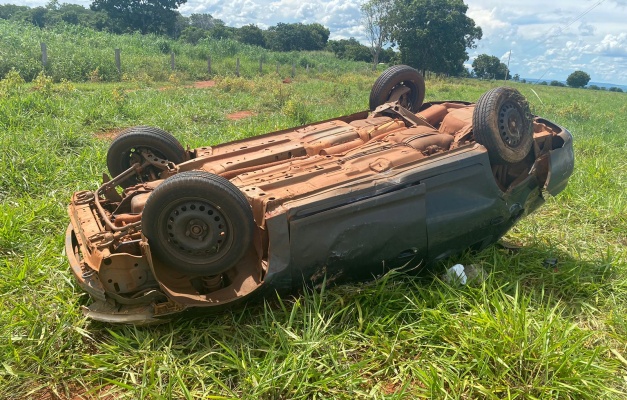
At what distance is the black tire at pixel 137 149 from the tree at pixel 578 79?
6078 centimetres

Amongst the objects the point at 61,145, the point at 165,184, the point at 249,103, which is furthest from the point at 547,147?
the point at 249,103

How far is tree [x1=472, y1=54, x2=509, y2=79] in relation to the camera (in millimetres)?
49656

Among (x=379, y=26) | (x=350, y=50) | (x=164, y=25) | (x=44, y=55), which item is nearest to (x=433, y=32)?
(x=379, y=26)

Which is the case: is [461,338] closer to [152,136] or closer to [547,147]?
[547,147]

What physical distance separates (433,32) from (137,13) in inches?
1056

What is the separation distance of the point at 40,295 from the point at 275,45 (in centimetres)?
5455

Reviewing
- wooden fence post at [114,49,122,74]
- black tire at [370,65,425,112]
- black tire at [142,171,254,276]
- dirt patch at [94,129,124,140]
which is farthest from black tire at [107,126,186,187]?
wooden fence post at [114,49,122,74]

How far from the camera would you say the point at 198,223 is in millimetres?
2887

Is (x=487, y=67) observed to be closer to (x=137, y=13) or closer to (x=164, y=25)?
(x=164, y=25)

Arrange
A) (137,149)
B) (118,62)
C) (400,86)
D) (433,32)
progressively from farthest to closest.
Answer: (433,32), (118,62), (400,86), (137,149)

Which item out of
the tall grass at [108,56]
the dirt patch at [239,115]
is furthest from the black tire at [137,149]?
the tall grass at [108,56]

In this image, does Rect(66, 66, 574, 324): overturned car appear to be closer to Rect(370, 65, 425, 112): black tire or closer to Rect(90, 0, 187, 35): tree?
Rect(370, 65, 425, 112): black tire

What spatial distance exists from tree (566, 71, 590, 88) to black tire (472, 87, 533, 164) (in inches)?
2345

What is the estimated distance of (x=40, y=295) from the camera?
3400 millimetres
